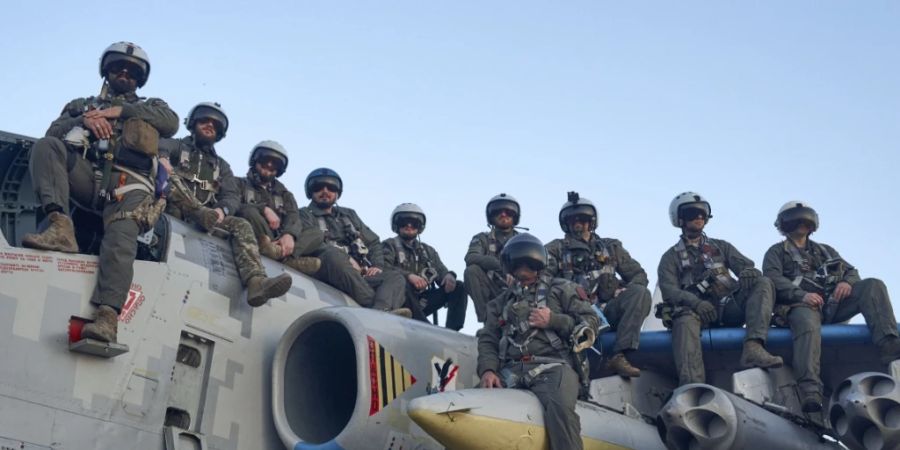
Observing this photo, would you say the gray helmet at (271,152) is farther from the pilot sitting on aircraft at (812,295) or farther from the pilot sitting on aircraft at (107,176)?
the pilot sitting on aircraft at (812,295)

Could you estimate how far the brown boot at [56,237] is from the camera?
7.64m

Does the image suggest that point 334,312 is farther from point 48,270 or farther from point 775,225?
point 775,225

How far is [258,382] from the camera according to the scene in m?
8.99

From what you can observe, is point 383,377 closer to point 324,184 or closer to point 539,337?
point 539,337

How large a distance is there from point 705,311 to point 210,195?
17.2 feet

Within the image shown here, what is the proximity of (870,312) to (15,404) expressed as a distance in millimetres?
8091

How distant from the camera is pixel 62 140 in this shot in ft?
27.0

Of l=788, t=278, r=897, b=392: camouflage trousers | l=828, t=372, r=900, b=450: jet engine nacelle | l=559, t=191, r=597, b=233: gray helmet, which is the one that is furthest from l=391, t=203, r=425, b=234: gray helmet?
l=828, t=372, r=900, b=450: jet engine nacelle

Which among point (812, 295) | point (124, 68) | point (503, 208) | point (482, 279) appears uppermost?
point (503, 208)

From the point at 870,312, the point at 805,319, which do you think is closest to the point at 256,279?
the point at 805,319

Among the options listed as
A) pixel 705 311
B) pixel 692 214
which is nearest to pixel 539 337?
pixel 705 311

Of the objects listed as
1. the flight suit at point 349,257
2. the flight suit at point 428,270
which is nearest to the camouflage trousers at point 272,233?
the flight suit at point 349,257

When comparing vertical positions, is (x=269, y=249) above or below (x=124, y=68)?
below

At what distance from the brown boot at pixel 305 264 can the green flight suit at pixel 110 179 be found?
6.76ft
